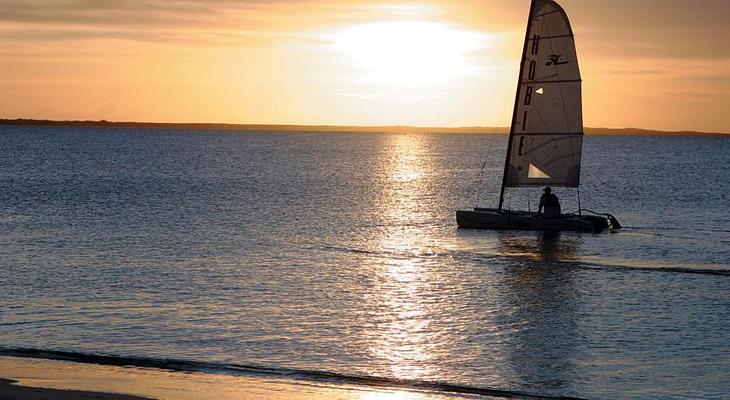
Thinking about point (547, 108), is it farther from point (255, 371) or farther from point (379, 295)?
point (255, 371)

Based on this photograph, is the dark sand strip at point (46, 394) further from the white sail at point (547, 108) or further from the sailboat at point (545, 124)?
the white sail at point (547, 108)

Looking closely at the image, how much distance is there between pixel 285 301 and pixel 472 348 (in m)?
9.53

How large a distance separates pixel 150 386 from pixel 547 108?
44386 mm

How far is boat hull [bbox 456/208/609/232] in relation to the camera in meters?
60.9

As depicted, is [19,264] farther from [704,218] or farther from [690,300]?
[704,218]

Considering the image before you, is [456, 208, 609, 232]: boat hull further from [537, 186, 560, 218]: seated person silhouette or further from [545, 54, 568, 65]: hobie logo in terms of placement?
[545, 54, 568, 65]: hobie logo

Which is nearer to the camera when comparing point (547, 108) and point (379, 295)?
point (379, 295)

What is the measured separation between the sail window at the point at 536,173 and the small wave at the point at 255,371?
1639 inches

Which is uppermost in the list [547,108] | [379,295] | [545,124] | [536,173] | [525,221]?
[547,108]

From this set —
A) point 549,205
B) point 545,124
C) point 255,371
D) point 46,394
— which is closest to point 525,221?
point 549,205

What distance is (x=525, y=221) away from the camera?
6125cm

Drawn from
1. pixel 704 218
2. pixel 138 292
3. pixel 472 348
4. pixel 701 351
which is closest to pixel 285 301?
pixel 138 292

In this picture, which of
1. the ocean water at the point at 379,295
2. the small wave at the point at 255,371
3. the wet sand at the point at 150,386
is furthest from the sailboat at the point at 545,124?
the wet sand at the point at 150,386

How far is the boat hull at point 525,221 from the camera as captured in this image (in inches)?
2397
